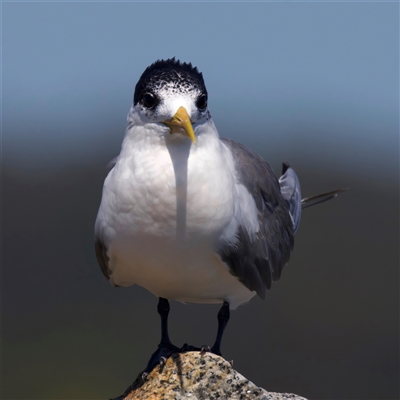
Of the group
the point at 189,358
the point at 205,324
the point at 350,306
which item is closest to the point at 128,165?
the point at 189,358

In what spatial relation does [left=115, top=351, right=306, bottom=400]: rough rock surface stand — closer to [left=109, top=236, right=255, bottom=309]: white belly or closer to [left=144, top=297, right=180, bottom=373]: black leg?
[left=144, top=297, right=180, bottom=373]: black leg

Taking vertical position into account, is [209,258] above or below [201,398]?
above

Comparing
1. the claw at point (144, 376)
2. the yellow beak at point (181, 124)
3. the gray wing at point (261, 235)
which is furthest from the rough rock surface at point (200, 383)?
the yellow beak at point (181, 124)

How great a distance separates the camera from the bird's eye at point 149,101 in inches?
293

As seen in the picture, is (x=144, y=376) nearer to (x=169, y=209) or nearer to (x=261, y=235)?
(x=169, y=209)

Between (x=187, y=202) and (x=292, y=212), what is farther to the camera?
(x=292, y=212)

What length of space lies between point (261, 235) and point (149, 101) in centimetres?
182

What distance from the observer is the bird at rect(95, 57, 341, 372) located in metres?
7.42

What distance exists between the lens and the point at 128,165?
7.59m

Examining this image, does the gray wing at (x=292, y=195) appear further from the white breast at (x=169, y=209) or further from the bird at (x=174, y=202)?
the white breast at (x=169, y=209)

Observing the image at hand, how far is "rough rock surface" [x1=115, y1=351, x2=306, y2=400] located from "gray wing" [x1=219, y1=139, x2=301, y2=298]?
834mm

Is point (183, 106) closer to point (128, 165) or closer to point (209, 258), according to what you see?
point (128, 165)

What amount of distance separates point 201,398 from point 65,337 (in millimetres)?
18542

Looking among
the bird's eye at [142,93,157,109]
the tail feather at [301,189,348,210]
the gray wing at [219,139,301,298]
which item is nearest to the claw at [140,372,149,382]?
the gray wing at [219,139,301,298]
